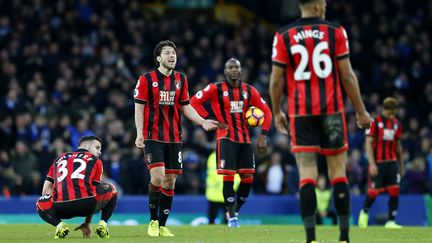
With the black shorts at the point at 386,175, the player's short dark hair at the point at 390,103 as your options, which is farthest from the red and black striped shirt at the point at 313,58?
the black shorts at the point at 386,175

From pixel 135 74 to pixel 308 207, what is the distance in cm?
1681

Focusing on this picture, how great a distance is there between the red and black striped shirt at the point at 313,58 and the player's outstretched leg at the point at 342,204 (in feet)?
2.22

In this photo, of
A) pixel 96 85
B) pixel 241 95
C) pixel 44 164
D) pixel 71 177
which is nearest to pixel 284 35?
pixel 71 177

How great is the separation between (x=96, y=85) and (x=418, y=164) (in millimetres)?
7888

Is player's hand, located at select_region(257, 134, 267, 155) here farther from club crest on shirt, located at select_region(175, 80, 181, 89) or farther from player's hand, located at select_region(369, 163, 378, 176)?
player's hand, located at select_region(369, 163, 378, 176)

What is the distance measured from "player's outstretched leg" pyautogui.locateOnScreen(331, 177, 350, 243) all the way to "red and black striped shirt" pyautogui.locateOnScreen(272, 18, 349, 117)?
68 centimetres

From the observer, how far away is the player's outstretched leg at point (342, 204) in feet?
29.7

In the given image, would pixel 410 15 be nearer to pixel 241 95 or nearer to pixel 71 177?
pixel 241 95

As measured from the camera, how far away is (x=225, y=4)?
3212 centimetres

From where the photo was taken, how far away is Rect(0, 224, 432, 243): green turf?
38.0 feet

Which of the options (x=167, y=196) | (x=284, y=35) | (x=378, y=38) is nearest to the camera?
(x=284, y=35)

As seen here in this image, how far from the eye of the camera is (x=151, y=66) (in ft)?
85.4

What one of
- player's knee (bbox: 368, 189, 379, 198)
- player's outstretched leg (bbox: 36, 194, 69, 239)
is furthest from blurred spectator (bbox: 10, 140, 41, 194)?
player's outstretched leg (bbox: 36, 194, 69, 239)

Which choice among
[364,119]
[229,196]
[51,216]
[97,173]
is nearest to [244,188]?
[229,196]
